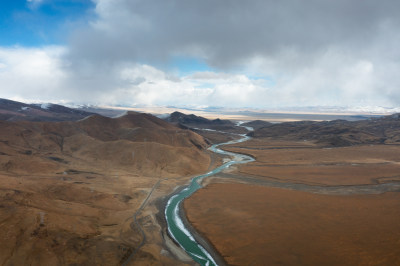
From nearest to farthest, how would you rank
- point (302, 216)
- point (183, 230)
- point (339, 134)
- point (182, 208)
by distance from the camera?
point (183, 230) < point (302, 216) < point (182, 208) < point (339, 134)

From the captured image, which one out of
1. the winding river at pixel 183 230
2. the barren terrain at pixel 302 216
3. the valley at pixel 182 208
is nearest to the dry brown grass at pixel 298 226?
the barren terrain at pixel 302 216

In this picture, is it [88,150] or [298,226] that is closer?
[298,226]

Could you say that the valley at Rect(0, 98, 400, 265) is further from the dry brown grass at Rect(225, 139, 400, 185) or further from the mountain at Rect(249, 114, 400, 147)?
the mountain at Rect(249, 114, 400, 147)

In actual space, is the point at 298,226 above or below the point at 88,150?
below

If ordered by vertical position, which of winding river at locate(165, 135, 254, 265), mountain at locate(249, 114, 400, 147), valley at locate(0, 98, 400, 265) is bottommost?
winding river at locate(165, 135, 254, 265)

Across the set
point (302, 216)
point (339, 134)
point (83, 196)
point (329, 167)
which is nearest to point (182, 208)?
point (83, 196)

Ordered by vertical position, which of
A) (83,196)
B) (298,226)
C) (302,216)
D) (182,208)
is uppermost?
(302,216)

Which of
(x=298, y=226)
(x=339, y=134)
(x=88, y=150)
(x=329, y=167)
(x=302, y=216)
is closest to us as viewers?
(x=298, y=226)

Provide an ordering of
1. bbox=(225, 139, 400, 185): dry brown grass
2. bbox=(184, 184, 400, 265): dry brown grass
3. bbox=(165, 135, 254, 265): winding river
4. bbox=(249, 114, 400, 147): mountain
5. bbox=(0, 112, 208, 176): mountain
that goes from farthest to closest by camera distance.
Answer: bbox=(249, 114, 400, 147): mountain < bbox=(0, 112, 208, 176): mountain < bbox=(225, 139, 400, 185): dry brown grass < bbox=(165, 135, 254, 265): winding river < bbox=(184, 184, 400, 265): dry brown grass

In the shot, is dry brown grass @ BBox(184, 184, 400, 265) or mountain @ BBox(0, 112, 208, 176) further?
mountain @ BBox(0, 112, 208, 176)

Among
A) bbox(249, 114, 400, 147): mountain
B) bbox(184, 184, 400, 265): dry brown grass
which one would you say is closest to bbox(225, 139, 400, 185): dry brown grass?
bbox(184, 184, 400, 265): dry brown grass

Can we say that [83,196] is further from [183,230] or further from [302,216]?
[302,216]

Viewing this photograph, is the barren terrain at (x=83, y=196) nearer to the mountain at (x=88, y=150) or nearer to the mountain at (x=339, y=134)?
the mountain at (x=88, y=150)

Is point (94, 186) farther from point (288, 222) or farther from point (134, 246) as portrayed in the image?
point (288, 222)
